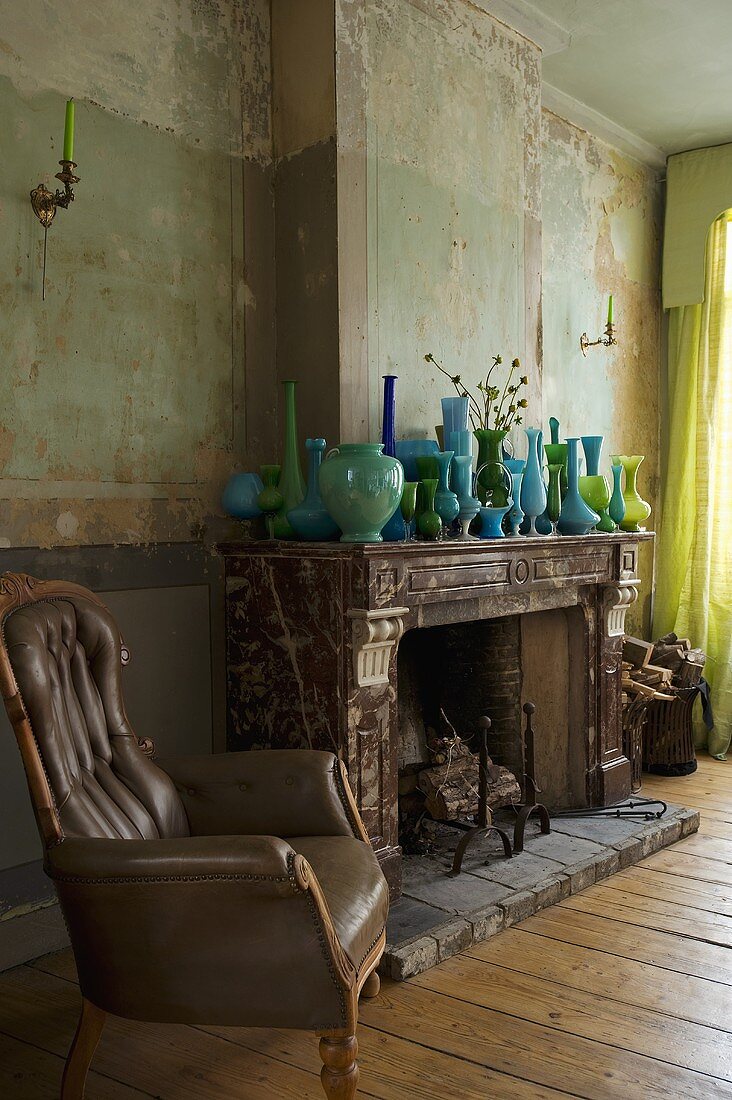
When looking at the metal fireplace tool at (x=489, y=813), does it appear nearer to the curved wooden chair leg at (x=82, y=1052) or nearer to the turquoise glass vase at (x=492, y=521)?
the turquoise glass vase at (x=492, y=521)

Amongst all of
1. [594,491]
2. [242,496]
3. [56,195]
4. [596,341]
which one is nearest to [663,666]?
[594,491]

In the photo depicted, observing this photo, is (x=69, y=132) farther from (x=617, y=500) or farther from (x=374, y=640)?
(x=617, y=500)

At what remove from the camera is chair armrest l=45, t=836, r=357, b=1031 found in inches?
72.4

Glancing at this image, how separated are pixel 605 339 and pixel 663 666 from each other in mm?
1778

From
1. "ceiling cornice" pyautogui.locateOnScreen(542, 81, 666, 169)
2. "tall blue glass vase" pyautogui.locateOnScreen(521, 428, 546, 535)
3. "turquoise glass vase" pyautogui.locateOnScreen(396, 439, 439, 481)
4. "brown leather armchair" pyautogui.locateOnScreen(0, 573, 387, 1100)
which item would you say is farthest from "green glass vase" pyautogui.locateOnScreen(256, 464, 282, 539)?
"ceiling cornice" pyautogui.locateOnScreen(542, 81, 666, 169)

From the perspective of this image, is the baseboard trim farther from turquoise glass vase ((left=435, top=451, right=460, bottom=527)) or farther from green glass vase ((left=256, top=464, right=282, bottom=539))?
turquoise glass vase ((left=435, top=451, right=460, bottom=527))

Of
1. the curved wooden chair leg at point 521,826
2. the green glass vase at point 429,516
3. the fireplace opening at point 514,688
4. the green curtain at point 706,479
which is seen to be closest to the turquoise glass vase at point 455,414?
the green glass vase at point 429,516

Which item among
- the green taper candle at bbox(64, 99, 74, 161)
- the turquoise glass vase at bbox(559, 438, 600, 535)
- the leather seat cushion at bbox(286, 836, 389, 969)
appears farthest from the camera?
the turquoise glass vase at bbox(559, 438, 600, 535)

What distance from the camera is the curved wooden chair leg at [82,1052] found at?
200 centimetres

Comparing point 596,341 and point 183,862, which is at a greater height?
point 596,341

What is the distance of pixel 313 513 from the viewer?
300 centimetres

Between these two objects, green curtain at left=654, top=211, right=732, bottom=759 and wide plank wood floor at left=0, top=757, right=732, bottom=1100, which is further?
green curtain at left=654, top=211, right=732, bottom=759

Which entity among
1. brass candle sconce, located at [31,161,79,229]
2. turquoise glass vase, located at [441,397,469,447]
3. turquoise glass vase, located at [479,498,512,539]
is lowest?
turquoise glass vase, located at [479,498,512,539]

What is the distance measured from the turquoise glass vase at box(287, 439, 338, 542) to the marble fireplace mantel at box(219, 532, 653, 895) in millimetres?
95
